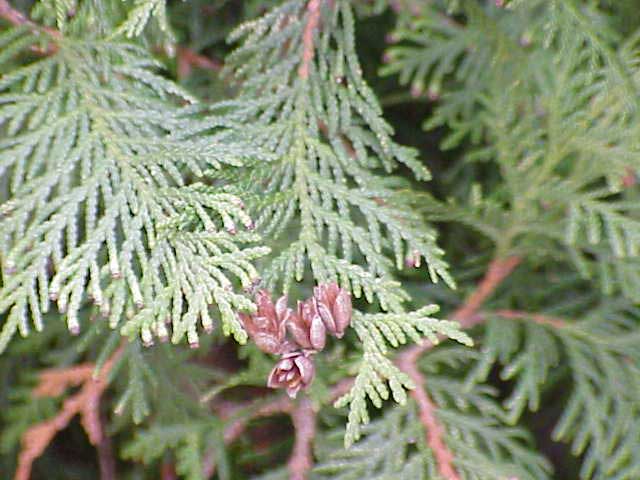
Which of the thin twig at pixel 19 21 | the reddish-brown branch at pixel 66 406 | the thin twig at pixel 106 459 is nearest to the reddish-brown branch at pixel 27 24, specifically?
the thin twig at pixel 19 21

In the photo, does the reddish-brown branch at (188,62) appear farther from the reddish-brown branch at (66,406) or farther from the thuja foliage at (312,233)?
the reddish-brown branch at (66,406)

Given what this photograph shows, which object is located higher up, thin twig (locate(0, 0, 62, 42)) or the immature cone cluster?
thin twig (locate(0, 0, 62, 42))

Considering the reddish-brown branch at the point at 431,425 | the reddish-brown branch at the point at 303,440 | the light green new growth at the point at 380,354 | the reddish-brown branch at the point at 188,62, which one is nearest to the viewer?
the light green new growth at the point at 380,354

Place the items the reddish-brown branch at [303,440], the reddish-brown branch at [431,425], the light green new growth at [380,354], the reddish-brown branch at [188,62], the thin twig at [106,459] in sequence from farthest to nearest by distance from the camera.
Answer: the thin twig at [106,459] < the reddish-brown branch at [188,62] < the reddish-brown branch at [303,440] < the reddish-brown branch at [431,425] < the light green new growth at [380,354]

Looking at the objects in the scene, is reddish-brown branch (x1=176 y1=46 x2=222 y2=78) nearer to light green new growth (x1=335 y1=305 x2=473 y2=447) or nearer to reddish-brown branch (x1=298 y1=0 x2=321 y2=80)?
reddish-brown branch (x1=298 y1=0 x2=321 y2=80)

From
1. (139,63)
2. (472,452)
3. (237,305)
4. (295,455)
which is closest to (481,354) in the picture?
(472,452)

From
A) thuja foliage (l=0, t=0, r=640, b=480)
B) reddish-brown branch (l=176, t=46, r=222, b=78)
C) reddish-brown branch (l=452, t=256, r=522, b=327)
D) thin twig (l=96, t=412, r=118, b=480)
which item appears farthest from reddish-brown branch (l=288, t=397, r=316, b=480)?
reddish-brown branch (l=176, t=46, r=222, b=78)
